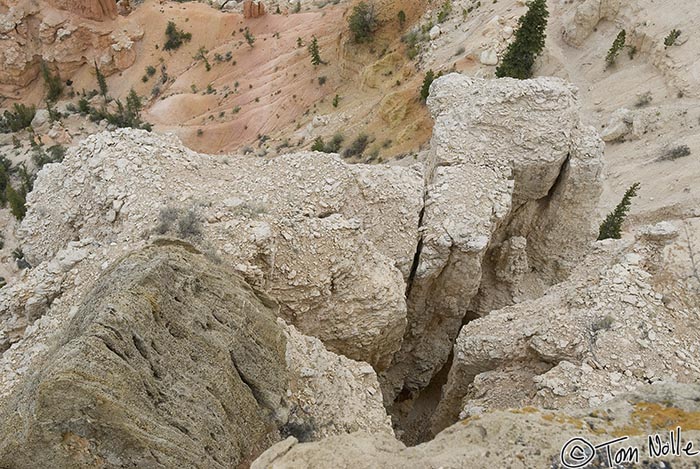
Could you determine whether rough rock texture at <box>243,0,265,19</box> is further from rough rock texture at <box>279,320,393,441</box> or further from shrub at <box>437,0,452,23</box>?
rough rock texture at <box>279,320,393,441</box>

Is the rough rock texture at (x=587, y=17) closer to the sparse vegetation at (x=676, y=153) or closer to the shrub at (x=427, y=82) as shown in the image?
→ the shrub at (x=427, y=82)

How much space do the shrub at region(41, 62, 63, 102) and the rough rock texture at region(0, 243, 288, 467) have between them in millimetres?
56804

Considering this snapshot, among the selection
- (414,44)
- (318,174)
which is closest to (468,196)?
(318,174)

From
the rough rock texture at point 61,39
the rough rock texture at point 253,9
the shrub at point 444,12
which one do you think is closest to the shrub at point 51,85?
the rough rock texture at point 61,39

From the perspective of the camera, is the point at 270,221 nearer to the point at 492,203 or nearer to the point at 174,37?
the point at 492,203

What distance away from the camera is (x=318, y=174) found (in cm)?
1312

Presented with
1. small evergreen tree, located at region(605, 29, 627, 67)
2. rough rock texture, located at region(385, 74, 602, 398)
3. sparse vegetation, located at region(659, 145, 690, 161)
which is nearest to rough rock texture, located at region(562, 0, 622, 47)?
small evergreen tree, located at region(605, 29, 627, 67)

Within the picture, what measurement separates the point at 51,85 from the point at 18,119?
6364 mm

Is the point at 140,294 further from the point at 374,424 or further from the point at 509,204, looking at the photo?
the point at 509,204

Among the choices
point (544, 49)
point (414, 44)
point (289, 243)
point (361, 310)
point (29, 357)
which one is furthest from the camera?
point (414, 44)

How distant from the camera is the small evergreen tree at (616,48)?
94.7 ft

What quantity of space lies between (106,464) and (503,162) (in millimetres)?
12752

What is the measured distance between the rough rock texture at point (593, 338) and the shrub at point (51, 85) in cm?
5795

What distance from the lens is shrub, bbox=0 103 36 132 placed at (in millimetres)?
50688
